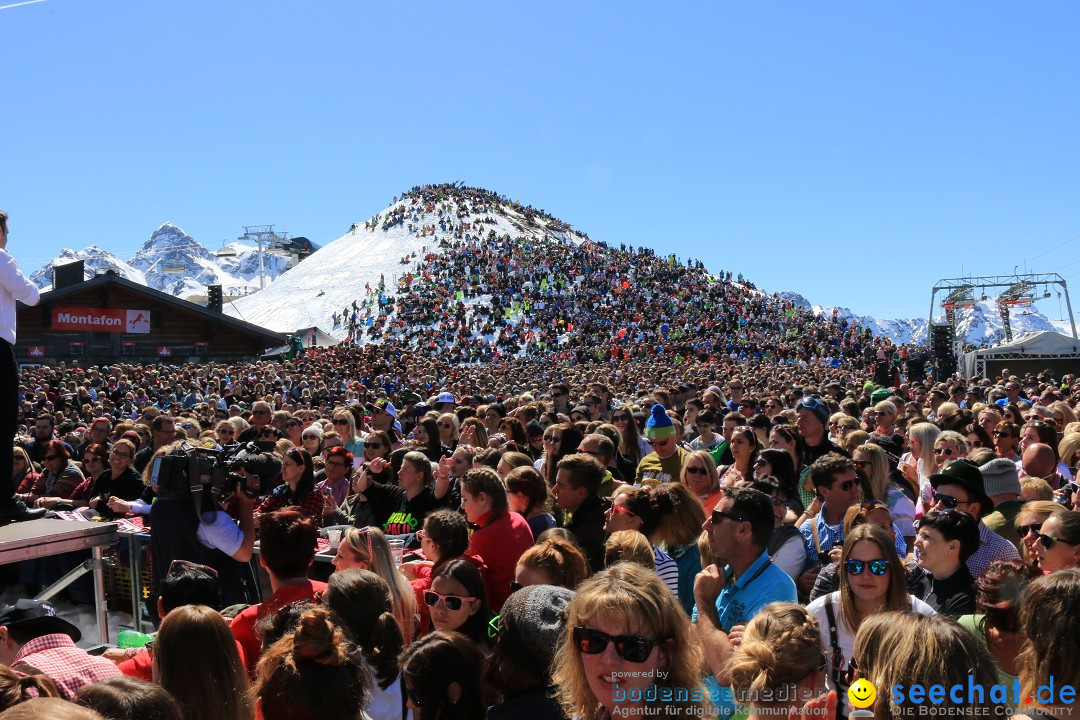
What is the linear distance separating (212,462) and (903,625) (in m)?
3.74

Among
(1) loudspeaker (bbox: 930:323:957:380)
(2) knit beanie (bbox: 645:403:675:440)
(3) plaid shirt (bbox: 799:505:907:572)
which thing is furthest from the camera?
(1) loudspeaker (bbox: 930:323:957:380)

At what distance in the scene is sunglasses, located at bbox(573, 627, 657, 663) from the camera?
107 inches

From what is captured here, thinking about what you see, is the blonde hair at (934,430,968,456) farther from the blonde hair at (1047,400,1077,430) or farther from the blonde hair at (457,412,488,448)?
the blonde hair at (457,412,488,448)

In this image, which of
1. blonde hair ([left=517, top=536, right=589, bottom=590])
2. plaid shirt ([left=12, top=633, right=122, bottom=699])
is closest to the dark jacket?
blonde hair ([left=517, top=536, right=589, bottom=590])

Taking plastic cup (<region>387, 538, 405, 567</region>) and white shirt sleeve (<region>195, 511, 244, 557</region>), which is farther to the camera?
plastic cup (<region>387, 538, 405, 567</region>)

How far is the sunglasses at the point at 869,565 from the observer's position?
3561mm

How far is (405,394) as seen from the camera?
61.5 ft

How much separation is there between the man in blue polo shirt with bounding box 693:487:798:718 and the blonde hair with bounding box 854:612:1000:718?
110 centimetres

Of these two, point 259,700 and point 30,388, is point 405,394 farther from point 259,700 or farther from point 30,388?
point 259,700

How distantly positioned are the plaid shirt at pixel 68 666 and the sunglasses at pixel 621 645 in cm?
145

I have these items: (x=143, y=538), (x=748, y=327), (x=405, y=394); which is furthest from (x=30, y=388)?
(x=748, y=327)

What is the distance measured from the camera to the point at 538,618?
3.30 meters

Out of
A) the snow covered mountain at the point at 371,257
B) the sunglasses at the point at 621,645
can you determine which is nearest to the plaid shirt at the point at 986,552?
the sunglasses at the point at 621,645

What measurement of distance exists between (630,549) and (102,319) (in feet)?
93.4
